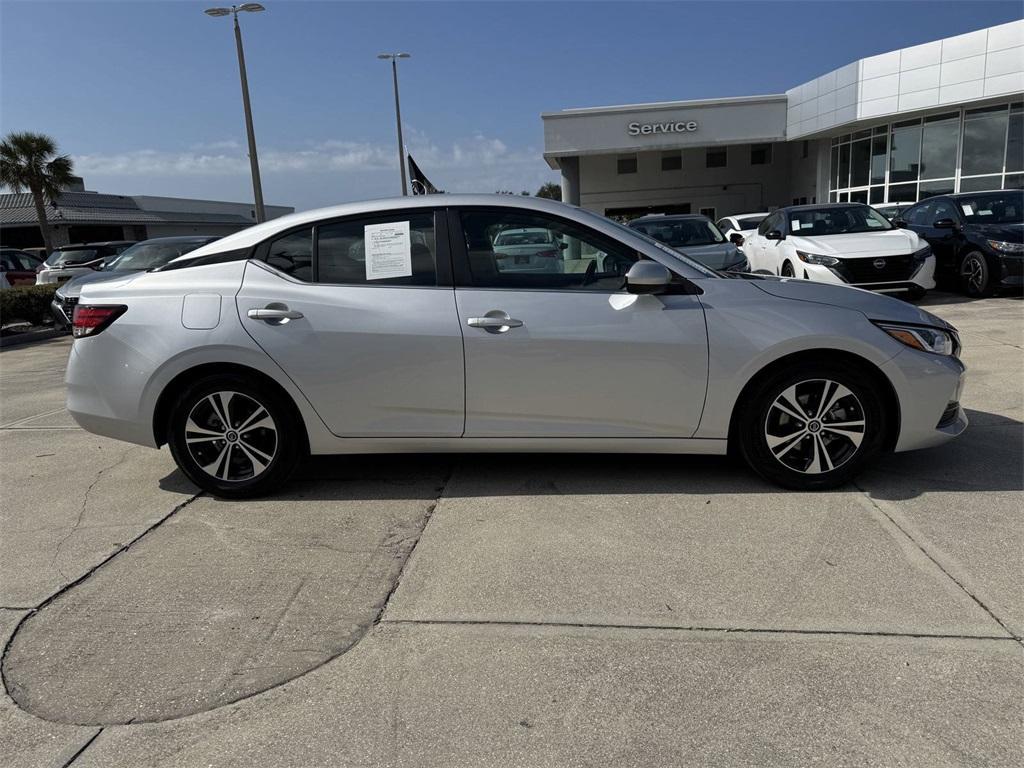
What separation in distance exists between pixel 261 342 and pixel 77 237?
52.4 meters

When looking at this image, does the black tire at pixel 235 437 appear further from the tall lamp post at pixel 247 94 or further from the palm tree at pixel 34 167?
the palm tree at pixel 34 167

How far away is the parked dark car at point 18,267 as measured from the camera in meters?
19.6

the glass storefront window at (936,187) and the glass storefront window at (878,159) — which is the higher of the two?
the glass storefront window at (878,159)

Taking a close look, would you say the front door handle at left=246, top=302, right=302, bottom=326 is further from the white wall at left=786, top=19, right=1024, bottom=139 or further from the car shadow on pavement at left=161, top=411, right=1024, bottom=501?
the white wall at left=786, top=19, right=1024, bottom=139

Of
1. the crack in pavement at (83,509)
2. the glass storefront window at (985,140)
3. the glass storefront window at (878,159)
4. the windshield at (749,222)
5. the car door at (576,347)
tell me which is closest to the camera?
the crack in pavement at (83,509)

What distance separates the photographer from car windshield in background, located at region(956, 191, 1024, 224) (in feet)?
37.8

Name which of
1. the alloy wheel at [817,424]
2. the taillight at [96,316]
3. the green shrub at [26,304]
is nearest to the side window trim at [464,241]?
the alloy wheel at [817,424]

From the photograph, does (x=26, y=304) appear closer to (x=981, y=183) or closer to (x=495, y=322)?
(x=495, y=322)

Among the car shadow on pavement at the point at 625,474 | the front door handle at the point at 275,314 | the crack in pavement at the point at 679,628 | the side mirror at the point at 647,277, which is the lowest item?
the crack in pavement at the point at 679,628

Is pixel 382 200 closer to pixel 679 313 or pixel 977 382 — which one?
pixel 679 313

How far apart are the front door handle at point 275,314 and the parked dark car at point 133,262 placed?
7475 millimetres

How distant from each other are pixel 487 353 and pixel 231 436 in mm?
1542

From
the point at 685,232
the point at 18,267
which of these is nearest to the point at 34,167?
the point at 18,267

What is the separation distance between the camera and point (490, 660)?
2693 millimetres
